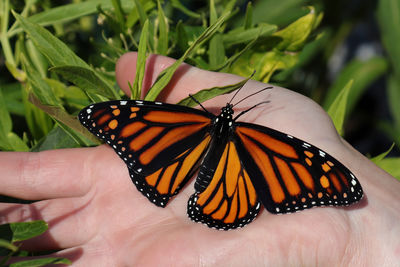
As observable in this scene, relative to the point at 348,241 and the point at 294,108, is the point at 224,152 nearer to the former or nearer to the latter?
the point at 294,108

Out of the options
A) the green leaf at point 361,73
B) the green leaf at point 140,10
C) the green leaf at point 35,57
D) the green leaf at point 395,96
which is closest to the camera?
the green leaf at point 140,10

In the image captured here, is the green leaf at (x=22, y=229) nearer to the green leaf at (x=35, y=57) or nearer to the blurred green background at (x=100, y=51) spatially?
the blurred green background at (x=100, y=51)

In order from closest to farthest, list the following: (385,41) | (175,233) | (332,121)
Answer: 1. (175,233)
2. (332,121)
3. (385,41)

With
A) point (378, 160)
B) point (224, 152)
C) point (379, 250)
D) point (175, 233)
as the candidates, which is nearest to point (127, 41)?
point (224, 152)

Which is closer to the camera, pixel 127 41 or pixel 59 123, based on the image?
Result: pixel 59 123

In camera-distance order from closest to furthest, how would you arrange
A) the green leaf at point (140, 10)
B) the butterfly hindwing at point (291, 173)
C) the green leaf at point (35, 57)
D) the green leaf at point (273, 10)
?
the butterfly hindwing at point (291, 173) < the green leaf at point (140, 10) < the green leaf at point (35, 57) < the green leaf at point (273, 10)

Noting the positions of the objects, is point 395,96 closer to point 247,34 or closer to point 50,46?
point 247,34

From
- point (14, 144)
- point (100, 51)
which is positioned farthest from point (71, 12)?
point (14, 144)

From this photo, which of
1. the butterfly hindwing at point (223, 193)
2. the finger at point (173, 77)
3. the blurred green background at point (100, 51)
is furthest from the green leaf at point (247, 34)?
the butterfly hindwing at point (223, 193)
